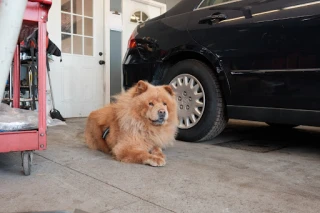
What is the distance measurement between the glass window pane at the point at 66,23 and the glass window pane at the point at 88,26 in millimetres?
324

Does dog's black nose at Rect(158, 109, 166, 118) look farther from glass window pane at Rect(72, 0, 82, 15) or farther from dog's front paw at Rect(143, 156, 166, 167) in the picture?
glass window pane at Rect(72, 0, 82, 15)

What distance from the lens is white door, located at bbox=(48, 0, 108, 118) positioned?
4.77 metres

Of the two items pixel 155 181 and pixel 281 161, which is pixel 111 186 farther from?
pixel 281 161

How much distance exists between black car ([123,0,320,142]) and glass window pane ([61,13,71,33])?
217cm

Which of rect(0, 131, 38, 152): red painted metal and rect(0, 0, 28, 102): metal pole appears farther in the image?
rect(0, 131, 38, 152): red painted metal

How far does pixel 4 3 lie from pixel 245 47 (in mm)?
1996

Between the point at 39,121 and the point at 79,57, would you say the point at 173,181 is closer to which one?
the point at 39,121

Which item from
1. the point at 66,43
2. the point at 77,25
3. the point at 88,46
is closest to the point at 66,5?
the point at 77,25

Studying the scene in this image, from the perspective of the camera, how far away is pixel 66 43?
191 inches

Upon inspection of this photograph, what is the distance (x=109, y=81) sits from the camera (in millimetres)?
5434

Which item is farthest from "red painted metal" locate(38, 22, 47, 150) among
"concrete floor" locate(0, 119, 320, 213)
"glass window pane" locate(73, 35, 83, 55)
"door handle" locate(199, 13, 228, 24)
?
"glass window pane" locate(73, 35, 83, 55)

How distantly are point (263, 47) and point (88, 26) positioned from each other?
3.74 metres


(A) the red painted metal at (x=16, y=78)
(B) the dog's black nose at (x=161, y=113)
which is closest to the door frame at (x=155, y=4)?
(A) the red painted metal at (x=16, y=78)

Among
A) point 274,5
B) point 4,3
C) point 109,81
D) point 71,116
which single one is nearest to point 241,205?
point 4,3
